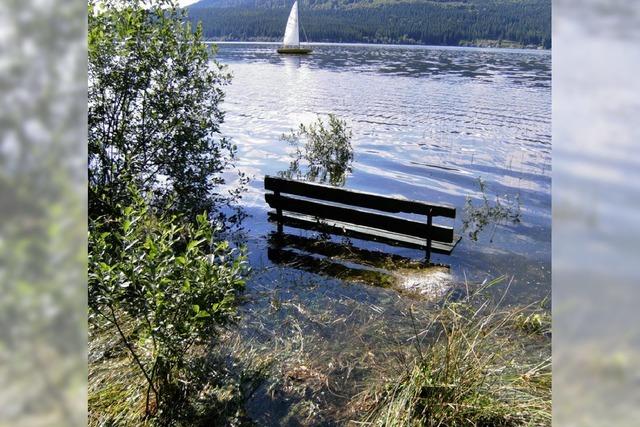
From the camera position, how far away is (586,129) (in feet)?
3.24

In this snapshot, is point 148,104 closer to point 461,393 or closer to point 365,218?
point 365,218

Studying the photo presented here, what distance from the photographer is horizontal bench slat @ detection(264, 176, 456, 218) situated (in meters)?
7.06

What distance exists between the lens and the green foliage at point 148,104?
593 cm

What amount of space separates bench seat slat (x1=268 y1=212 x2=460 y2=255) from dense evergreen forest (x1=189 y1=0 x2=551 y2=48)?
62.6m

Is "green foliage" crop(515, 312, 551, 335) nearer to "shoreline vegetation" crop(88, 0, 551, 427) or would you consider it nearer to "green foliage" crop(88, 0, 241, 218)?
"shoreline vegetation" crop(88, 0, 551, 427)

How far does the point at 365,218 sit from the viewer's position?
7645mm

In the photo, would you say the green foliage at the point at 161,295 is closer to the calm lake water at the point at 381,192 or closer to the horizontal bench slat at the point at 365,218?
the calm lake water at the point at 381,192

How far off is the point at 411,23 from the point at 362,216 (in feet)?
311

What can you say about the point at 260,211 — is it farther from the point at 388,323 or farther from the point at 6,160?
the point at 6,160

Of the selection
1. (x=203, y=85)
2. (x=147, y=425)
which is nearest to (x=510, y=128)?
(x=203, y=85)

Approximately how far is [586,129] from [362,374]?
3.53m

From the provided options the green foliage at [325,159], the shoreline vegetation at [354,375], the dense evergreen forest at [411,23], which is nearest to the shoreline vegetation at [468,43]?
the dense evergreen forest at [411,23]

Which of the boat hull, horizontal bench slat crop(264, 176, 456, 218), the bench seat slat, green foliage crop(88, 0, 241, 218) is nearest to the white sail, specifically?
the boat hull

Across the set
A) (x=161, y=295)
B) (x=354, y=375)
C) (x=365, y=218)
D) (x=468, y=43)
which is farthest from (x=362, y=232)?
(x=468, y=43)
